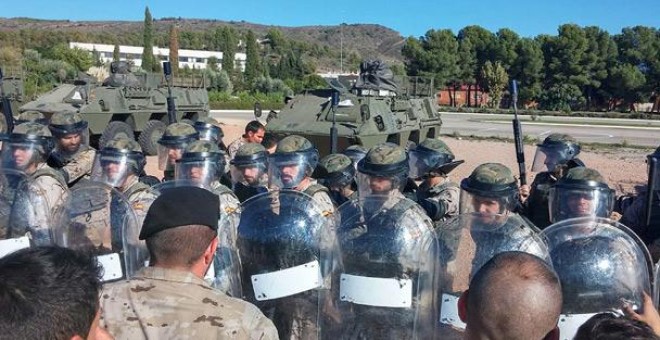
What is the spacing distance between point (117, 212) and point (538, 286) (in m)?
2.32

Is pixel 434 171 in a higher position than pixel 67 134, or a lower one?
lower

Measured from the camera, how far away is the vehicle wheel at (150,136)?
17.1 metres

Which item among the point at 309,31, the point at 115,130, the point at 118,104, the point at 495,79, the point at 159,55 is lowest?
the point at 115,130

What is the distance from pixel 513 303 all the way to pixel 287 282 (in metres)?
1.40

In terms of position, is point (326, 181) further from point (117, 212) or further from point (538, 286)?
point (538, 286)

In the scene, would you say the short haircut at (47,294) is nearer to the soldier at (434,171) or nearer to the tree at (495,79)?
the soldier at (434,171)

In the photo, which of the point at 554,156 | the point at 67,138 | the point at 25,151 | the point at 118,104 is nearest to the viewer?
the point at 25,151

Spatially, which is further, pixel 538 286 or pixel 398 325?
pixel 398 325

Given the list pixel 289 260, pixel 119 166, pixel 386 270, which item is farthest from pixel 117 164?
pixel 386 270

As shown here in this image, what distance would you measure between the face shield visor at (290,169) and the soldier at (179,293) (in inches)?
79.4

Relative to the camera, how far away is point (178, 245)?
7.91ft

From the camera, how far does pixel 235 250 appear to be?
3.38 meters

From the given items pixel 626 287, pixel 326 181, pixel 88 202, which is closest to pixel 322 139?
pixel 326 181

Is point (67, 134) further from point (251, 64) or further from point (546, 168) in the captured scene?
point (251, 64)
